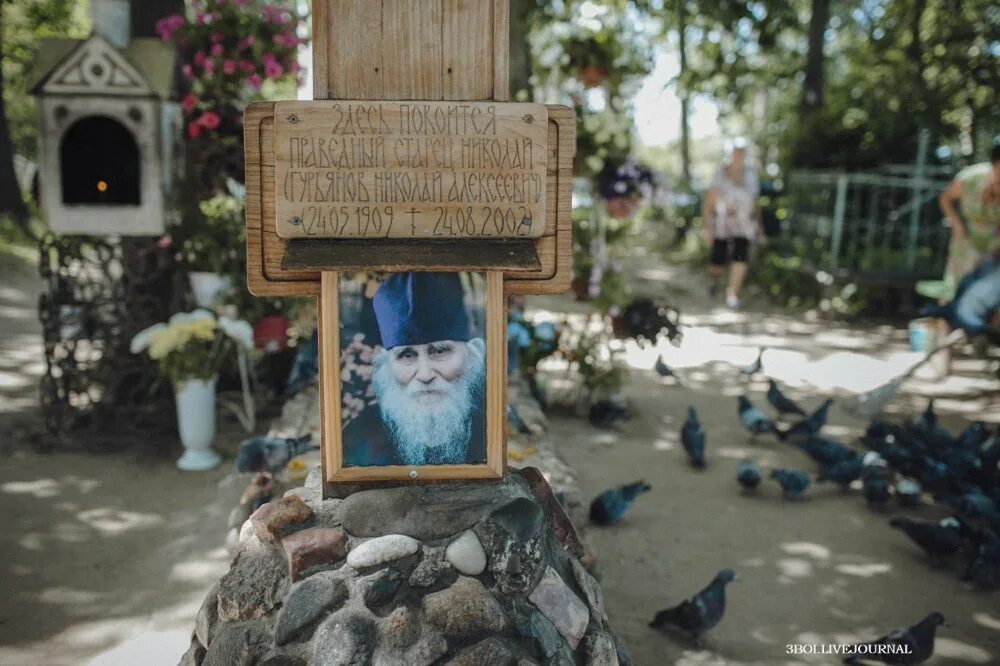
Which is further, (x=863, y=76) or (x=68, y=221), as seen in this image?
(x=863, y=76)

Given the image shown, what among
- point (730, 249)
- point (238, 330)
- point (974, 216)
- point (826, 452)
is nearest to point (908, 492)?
point (826, 452)

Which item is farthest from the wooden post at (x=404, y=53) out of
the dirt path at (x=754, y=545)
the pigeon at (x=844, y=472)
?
the pigeon at (x=844, y=472)

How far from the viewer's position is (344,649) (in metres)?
2.24

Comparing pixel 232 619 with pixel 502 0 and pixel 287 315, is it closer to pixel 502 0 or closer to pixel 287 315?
pixel 502 0

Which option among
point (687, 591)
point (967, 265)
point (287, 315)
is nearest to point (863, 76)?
point (967, 265)

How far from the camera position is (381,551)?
2.40 meters

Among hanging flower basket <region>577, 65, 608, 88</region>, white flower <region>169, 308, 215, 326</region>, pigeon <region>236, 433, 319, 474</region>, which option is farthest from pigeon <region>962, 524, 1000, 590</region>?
white flower <region>169, 308, 215, 326</region>

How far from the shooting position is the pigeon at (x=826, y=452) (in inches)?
203

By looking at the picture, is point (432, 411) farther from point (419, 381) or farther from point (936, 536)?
point (936, 536)

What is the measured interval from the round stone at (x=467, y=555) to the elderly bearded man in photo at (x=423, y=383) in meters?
0.24

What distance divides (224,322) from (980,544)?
430 cm

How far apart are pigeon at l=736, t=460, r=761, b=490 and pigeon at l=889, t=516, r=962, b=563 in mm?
954

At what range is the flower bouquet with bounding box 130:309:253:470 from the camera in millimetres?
5289

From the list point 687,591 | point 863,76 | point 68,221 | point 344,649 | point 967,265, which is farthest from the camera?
point 863,76
